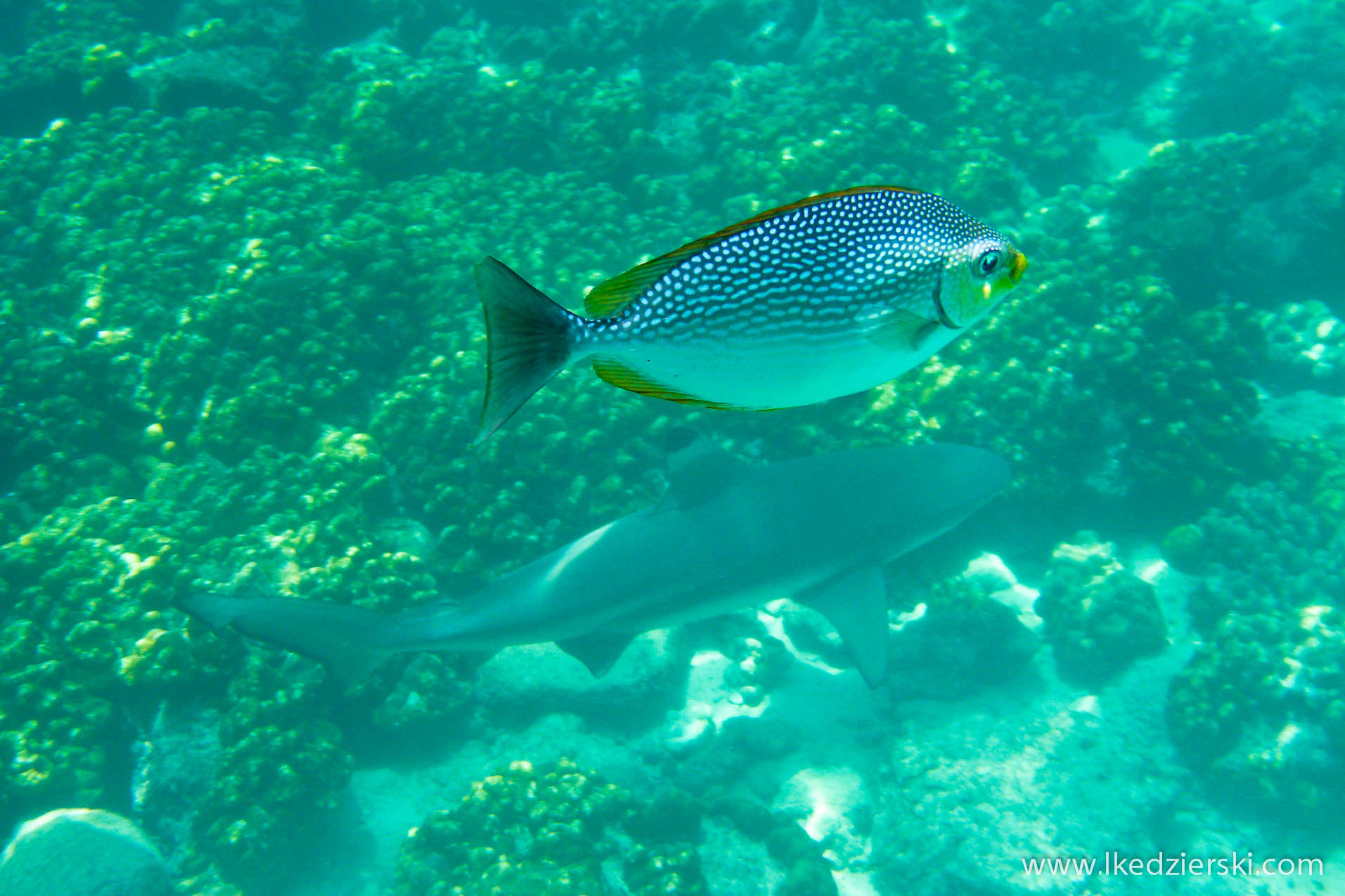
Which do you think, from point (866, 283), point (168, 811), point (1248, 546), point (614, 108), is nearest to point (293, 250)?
point (614, 108)

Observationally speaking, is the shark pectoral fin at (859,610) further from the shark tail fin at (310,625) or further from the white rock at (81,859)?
the white rock at (81,859)

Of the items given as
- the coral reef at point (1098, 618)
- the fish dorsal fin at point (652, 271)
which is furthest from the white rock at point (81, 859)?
the coral reef at point (1098, 618)

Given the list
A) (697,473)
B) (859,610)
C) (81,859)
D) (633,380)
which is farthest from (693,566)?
(81,859)

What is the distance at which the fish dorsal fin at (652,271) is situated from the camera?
1883 mm

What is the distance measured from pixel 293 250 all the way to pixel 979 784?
874 centimetres

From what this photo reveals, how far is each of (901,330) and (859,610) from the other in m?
4.16

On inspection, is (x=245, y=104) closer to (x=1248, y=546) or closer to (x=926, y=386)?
(x=926, y=386)

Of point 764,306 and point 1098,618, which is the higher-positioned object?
point 764,306

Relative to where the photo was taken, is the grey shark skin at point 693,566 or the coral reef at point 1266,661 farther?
the coral reef at point 1266,661

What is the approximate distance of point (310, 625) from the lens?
15.9ft

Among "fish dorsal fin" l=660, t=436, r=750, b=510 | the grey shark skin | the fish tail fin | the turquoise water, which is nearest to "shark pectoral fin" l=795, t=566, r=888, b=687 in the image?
the grey shark skin

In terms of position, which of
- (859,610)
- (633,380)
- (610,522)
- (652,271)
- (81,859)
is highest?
(652,271)

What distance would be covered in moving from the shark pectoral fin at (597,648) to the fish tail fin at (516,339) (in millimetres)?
3833

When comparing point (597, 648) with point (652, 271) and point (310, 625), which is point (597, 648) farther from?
point (652, 271)
